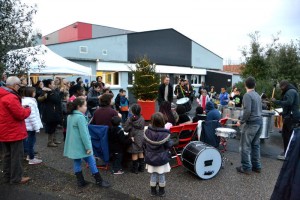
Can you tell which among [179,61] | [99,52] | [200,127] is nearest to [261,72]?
[179,61]

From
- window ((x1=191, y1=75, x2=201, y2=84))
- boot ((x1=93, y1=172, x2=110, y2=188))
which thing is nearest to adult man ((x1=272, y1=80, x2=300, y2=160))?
boot ((x1=93, y1=172, x2=110, y2=188))

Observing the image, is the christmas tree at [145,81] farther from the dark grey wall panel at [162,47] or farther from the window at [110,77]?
the dark grey wall panel at [162,47]

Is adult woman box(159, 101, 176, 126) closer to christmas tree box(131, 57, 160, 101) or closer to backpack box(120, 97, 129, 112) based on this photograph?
backpack box(120, 97, 129, 112)

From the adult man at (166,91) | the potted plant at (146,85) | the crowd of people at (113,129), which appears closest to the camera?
the crowd of people at (113,129)

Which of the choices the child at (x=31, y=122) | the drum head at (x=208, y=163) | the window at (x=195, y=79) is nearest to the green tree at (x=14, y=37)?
the child at (x=31, y=122)

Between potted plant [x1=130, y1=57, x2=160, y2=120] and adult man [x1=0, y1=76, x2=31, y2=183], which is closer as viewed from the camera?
adult man [x1=0, y1=76, x2=31, y2=183]

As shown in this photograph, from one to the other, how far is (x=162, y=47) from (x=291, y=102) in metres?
20.7

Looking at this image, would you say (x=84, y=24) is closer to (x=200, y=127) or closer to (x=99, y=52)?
→ (x=99, y=52)

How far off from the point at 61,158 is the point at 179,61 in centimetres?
2349

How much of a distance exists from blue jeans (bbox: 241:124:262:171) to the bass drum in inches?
24.2

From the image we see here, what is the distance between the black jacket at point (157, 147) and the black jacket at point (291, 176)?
219 cm

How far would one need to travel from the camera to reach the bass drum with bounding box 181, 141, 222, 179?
15.8 feet

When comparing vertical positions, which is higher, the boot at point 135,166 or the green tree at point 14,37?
the green tree at point 14,37

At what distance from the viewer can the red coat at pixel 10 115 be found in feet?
14.6
